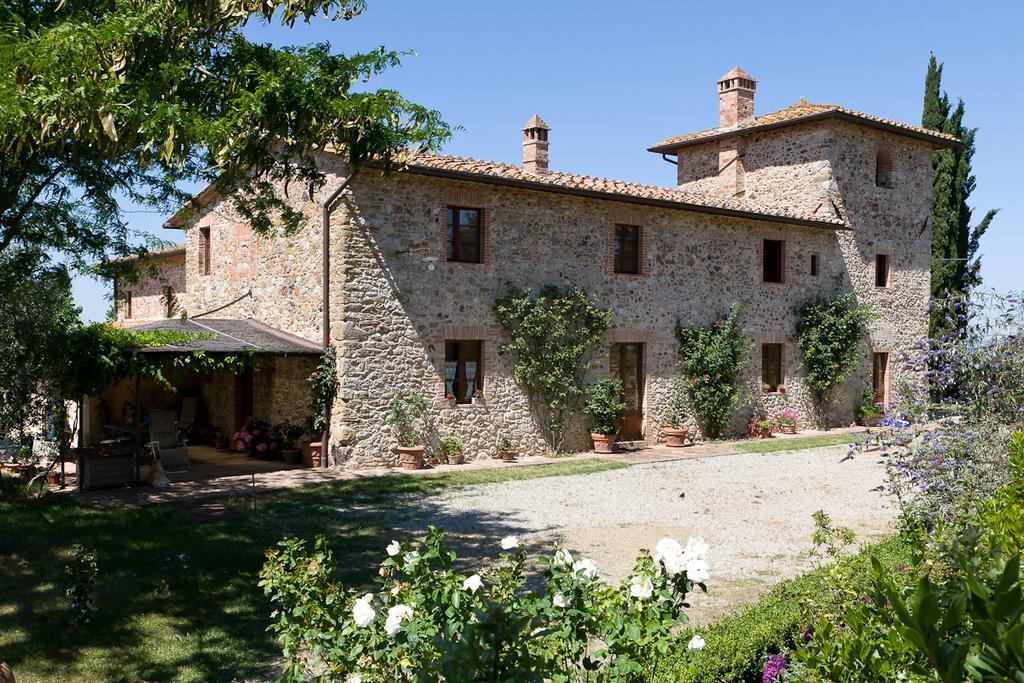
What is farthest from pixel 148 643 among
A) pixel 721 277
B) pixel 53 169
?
pixel 721 277

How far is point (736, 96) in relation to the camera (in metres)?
20.8

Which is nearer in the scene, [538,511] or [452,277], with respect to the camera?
[538,511]

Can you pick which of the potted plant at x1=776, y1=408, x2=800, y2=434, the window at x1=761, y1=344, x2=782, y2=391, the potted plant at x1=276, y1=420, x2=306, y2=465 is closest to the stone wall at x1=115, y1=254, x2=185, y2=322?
the potted plant at x1=276, y1=420, x2=306, y2=465

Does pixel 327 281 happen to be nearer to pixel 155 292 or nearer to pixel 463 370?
pixel 463 370

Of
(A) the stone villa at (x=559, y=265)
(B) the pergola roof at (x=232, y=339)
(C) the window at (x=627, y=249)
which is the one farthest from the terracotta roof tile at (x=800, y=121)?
(B) the pergola roof at (x=232, y=339)

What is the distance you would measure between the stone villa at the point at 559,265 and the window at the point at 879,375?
5 centimetres

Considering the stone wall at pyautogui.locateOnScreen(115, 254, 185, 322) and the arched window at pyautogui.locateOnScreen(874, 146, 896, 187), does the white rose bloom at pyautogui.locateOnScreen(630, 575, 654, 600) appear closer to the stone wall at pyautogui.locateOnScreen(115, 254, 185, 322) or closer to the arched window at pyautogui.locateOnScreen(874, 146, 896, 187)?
the stone wall at pyautogui.locateOnScreen(115, 254, 185, 322)

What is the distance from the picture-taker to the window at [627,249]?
624 inches

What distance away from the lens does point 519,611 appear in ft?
10.2

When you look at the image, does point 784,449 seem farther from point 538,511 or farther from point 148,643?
point 148,643

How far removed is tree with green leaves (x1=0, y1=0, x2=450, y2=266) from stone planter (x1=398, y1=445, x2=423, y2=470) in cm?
464

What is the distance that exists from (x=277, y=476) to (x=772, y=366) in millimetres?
11593

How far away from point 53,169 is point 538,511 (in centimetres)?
716

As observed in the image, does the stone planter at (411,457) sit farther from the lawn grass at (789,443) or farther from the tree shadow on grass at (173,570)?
the lawn grass at (789,443)
